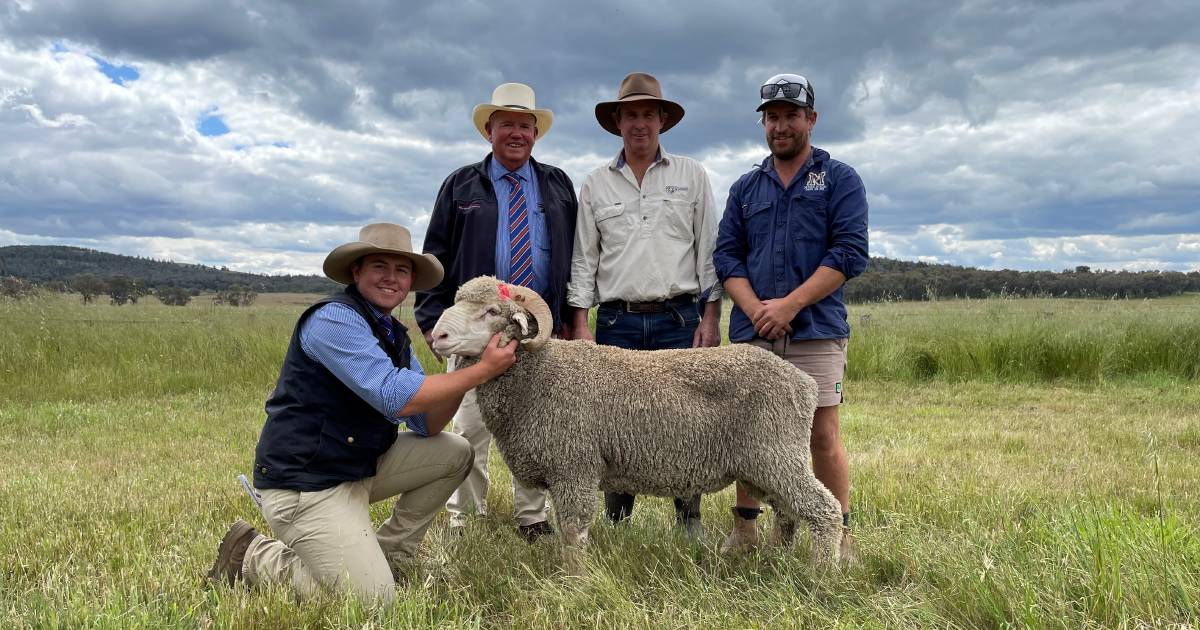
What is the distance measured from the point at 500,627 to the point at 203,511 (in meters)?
2.98

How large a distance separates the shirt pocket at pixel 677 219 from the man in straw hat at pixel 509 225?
724 millimetres

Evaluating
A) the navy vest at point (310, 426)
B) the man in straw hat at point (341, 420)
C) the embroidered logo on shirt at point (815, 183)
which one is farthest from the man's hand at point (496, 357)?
the embroidered logo on shirt at point (815, 183)

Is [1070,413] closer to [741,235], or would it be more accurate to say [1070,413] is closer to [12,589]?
[741,235]

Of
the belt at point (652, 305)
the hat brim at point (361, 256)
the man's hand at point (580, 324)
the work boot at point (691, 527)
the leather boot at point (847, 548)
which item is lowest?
the work boot at point (691, 527)

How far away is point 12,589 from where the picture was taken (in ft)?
12.8

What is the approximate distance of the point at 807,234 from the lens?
4457 mm

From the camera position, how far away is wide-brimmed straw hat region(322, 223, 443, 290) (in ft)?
13.5

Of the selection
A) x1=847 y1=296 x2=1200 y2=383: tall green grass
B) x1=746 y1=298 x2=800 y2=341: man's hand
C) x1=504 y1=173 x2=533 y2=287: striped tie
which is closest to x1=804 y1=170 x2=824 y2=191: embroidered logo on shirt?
x1=746 y1=298 x2=800 y2=341: man's hand

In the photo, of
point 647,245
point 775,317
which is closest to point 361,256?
point 647,245

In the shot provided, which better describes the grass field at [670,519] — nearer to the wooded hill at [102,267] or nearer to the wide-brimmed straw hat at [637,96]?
the wide-brimmed straw hat at [637,96]

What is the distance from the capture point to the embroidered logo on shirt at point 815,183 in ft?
14.6

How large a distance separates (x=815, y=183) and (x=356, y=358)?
2.81 m

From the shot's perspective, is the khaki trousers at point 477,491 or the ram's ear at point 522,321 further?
the khaki trousers at point 477,491

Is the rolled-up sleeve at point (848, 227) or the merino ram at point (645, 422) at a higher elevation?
the rolled-up sleeve at point (848, 227)
